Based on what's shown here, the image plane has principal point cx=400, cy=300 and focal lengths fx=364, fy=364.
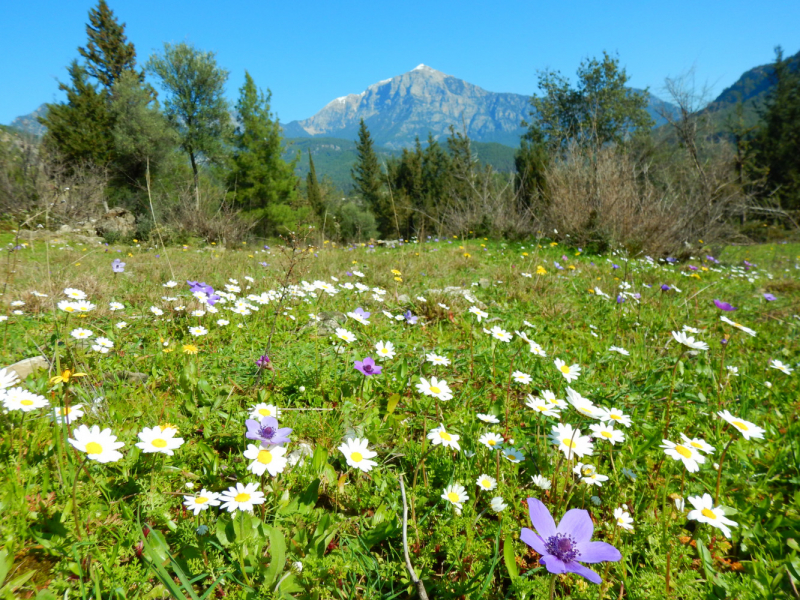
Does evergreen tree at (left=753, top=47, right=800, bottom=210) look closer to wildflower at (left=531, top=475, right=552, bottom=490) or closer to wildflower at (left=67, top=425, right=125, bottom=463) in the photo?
wildflower at (left=531, top=475, right=552, bottom=490)

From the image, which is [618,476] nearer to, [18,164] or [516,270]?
[516,270]


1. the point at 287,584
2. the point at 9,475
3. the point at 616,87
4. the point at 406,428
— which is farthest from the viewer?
the point at 616,87

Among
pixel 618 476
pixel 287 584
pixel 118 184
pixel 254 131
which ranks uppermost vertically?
pixel 254 131

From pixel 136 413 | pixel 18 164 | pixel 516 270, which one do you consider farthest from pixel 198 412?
pixel 18 164

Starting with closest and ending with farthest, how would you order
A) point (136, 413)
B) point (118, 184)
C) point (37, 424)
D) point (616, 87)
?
point (37, 424), point (136, 413), point (118, 184), point (616, 87)

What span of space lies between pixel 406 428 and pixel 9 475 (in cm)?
123

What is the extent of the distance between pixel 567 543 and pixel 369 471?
758mm

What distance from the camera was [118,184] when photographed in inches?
699

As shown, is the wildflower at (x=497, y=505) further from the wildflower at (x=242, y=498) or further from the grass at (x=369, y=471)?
the wildflower at (x=242, y=498)

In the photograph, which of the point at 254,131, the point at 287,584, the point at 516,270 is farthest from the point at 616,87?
the point at 287,584

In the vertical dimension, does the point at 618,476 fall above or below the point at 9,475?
below

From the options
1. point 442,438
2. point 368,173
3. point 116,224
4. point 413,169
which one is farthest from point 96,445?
point 368,173

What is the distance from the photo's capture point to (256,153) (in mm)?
23891

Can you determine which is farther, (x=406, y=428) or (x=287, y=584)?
(x=406, y=428)
